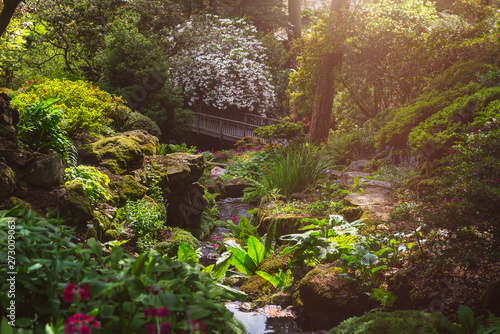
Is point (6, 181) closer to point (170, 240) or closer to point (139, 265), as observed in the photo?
point (139, 265)

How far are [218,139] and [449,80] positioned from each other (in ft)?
47.5

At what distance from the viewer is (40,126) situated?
183 inches

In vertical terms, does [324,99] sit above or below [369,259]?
above

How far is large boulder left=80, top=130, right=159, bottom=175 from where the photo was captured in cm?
621

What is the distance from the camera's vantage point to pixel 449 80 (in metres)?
8.89

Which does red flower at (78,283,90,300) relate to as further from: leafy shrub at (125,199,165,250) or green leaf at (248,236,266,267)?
leafy shrub at (125,199,165,250)

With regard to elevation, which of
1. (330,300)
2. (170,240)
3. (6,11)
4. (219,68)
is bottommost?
(170,240)

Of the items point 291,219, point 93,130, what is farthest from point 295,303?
point 93,130

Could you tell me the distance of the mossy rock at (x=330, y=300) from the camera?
3707mm

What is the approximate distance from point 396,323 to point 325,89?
30.7ft

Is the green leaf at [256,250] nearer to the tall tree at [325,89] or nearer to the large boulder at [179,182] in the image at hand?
the large boulder at [179,182]

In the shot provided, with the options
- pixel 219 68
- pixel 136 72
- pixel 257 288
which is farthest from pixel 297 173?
pixel 219 68

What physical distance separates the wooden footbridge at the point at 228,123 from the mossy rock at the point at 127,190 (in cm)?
1416

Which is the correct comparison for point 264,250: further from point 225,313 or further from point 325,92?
point 325,92
